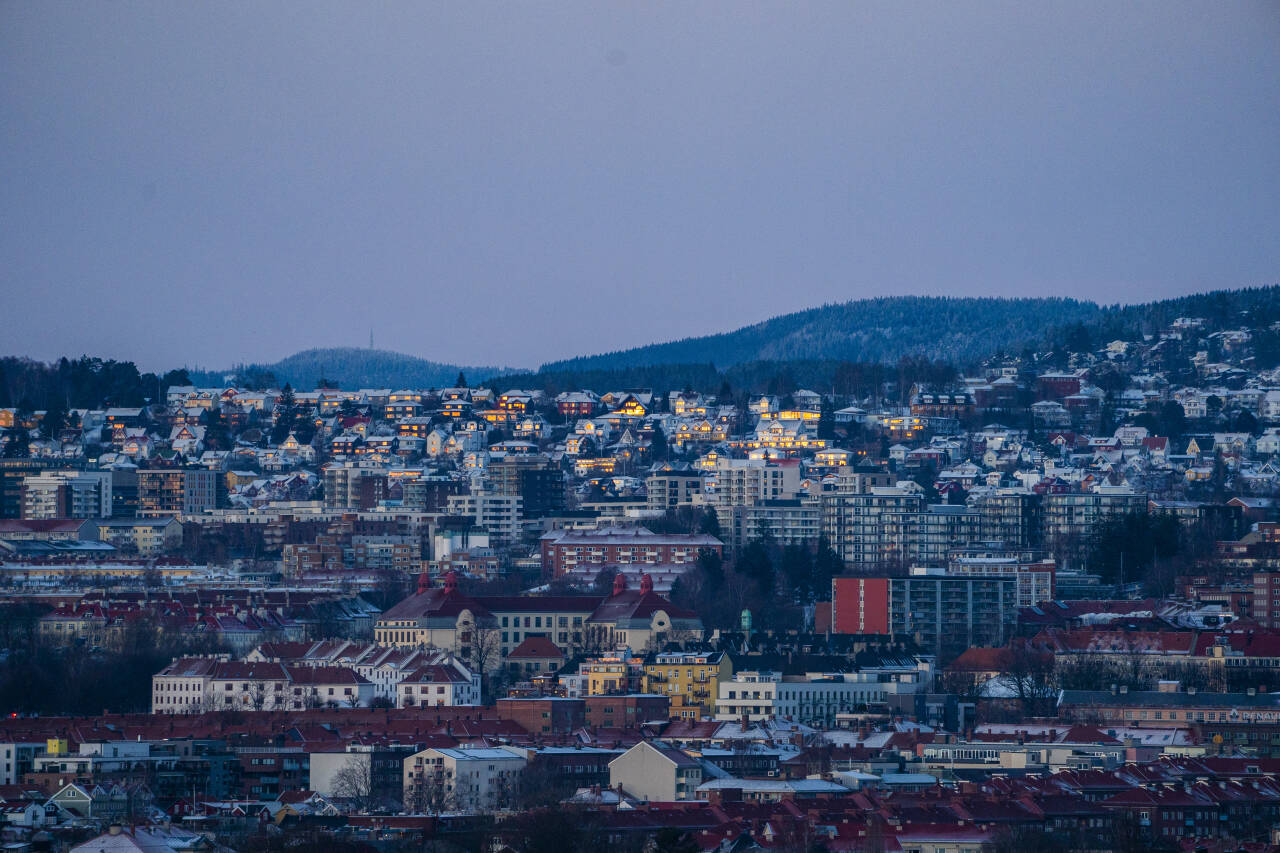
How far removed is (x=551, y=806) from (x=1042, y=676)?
26874 mm

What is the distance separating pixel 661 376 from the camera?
19012cm

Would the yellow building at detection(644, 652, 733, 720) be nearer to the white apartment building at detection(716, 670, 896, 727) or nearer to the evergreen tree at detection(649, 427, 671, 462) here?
the white apartment building at detection(716, 670, 896, 727)

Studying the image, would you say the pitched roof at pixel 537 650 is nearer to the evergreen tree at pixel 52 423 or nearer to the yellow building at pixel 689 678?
the yellow building at pixel 689 678

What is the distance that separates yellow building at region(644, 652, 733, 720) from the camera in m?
82.1

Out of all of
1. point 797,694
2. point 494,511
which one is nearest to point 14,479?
point 494,511

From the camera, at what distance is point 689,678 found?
83.5 m

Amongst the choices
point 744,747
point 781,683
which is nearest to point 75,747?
point 744,747

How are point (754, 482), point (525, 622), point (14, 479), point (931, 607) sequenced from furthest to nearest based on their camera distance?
point (14, 479) → point (754, 482) → point (525, 622) → point (931, 607)

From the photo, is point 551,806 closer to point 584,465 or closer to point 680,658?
point 680,658

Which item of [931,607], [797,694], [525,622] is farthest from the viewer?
[525,622]

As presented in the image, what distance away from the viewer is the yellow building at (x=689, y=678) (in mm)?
82125

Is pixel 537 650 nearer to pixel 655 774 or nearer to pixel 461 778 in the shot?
pixel 461 778

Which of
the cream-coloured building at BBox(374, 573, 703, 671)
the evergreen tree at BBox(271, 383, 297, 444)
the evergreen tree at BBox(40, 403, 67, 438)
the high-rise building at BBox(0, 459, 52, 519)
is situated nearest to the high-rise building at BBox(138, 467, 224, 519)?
the high-rise building at BBox(0, 459, 52, 519)

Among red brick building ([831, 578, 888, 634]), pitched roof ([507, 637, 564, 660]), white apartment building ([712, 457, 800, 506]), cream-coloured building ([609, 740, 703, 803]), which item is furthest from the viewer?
white apartment building ([712, 457, 800, 506])
